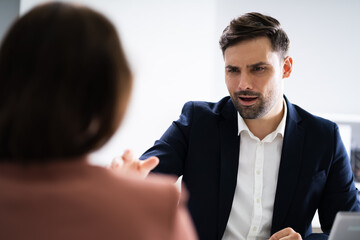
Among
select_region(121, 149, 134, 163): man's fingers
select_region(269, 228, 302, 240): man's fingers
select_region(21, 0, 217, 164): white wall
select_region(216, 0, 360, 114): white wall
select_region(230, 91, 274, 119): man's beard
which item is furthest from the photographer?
select_region(216, 0, 360, 114): white wall

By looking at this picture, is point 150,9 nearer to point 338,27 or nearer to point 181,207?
point 338,27

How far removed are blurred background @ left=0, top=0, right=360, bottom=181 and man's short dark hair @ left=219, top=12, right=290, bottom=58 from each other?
101 centimetres

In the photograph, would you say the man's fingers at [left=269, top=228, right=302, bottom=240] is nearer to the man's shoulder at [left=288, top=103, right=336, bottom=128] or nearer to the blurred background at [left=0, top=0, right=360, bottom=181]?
the man's shoulder at [left=288, top=103, right=336, bottom=128]

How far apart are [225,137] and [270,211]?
1.13 ft

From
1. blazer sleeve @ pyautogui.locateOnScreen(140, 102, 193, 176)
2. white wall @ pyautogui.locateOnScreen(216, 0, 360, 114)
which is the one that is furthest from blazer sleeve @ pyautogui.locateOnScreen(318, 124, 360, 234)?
white wall @ pyautogui.locateOnScreen(216, 0, 360, 114)

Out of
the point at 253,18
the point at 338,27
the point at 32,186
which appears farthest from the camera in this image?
the point at 338,27

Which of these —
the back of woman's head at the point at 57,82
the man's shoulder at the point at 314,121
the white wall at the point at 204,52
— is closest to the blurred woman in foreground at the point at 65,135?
the back of woman's head at the point at 57,82

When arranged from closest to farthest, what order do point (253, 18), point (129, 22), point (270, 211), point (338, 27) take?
point (270, 211) → point (253, 18) → point (129, 22) → point (338, 27)

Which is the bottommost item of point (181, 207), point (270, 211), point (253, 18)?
point (270, 211)

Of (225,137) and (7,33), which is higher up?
(7,33)

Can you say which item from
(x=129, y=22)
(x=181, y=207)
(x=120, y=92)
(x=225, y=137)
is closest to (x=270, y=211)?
(x=225, y=137)

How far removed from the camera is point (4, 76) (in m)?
0.55

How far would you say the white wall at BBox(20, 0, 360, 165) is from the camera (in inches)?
107

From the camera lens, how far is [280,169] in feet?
5.17
